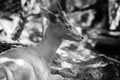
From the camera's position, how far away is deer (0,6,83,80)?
3761 millimetres

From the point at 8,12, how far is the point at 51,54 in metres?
6.16

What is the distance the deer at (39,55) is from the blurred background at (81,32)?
0.78 ft

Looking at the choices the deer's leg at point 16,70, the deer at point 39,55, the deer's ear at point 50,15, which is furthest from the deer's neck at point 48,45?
the deer's leg at point 16,70

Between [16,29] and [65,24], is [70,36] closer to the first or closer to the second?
[65,24]

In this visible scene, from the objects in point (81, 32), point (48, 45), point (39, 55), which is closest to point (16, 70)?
point (39, 55)

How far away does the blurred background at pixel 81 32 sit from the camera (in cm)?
561

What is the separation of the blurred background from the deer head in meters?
0.15

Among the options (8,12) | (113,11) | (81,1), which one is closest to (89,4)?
(81,1)

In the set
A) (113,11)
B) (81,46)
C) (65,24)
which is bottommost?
(81,46)

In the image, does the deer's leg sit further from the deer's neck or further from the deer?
the deer's neck

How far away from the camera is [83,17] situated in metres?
11.0

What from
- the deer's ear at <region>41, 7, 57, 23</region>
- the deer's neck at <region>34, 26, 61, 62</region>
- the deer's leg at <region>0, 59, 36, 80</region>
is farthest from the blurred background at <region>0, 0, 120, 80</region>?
the deer's leg at <region>0, 59, 36, 80</region>

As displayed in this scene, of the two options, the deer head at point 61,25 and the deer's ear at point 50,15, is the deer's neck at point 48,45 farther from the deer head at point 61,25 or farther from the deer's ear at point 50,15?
the deer's ear at point 50,15

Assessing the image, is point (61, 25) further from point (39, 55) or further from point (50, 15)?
point (39, 55)
